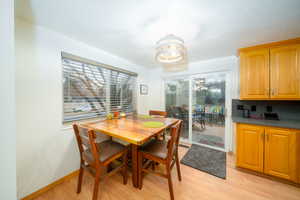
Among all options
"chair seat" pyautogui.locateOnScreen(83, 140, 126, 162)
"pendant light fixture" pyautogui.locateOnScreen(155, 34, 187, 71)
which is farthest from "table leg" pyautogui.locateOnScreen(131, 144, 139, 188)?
"pendant light fixture" pyautogui.locateOnScreen(155, 34, 187, 71)

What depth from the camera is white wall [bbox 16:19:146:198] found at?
1258mm

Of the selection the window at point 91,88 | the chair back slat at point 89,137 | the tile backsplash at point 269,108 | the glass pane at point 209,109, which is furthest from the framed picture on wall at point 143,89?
the tile backsplash at point 269,108

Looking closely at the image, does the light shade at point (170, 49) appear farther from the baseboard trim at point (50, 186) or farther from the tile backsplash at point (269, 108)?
the baseboard trim at point (50, 186)

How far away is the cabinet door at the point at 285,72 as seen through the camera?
1.61 meters

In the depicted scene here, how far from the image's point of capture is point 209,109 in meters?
2.67

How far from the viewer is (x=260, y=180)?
1.60 metres

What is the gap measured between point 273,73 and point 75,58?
321cm

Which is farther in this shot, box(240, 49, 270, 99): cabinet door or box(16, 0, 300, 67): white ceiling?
box(240, 49, 270, 99): cabinet door

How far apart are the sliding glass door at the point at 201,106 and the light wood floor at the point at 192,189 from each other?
103 centimetres

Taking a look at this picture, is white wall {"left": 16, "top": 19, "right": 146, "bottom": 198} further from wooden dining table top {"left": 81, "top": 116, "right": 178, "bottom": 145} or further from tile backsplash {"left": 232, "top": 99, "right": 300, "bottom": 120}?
tile backsplash {"left": 232, "top": 99, "right": 300, "bottom": 120}

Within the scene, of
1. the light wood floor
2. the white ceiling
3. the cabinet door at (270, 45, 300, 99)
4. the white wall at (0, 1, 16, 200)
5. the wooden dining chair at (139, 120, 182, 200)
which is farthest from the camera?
the cabinet door at (270, 45, 300, 99)

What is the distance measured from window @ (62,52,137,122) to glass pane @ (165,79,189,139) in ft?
4.31

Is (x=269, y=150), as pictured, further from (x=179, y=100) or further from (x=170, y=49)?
(x=170, y=49)

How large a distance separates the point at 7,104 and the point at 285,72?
124 inches
